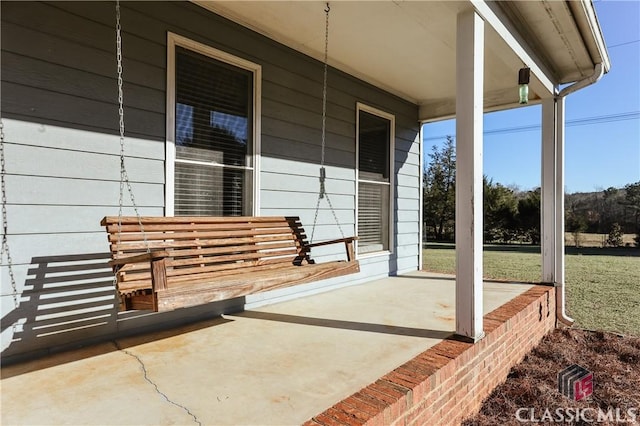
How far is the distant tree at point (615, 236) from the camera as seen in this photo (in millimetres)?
13413

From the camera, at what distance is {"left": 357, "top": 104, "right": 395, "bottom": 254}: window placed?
5.07m

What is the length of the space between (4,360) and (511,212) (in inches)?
642

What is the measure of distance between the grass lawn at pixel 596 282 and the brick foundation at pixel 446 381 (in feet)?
5.75

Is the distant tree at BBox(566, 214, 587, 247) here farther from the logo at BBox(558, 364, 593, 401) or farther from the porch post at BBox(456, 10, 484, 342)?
the porch post at BBox(456, 10, 484, 342)

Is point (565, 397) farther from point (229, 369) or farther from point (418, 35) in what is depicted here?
point (418, 35)

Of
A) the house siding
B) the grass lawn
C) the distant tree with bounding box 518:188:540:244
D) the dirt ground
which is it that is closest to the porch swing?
the house siding

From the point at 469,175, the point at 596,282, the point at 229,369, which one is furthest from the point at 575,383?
the point at 596,282

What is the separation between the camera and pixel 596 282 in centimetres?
684

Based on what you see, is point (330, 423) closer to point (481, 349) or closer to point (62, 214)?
point (481, 349)

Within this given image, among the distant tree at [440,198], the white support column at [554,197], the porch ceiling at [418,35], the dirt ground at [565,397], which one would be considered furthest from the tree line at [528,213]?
the dirt ground at [565,397]

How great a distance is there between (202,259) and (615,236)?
51.1ft

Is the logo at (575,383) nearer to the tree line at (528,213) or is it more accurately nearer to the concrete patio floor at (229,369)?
the concrete patio floor at (229,369)

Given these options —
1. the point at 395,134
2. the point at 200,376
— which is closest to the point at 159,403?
the point at 200,376

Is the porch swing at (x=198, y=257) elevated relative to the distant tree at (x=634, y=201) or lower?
lower
